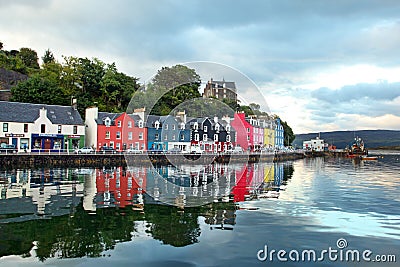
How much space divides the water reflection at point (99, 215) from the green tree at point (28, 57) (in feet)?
289

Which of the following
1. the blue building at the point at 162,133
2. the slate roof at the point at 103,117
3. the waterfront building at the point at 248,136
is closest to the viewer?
the waterfront building at the point at 248,136

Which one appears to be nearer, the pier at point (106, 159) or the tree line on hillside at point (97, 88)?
the pier at point (106, 159)

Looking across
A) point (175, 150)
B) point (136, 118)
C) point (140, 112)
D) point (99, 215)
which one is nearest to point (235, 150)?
point (175, 150)

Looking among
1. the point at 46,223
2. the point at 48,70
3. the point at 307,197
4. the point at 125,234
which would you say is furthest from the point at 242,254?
the point at 48,70

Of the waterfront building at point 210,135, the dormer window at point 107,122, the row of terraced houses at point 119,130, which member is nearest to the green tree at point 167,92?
the row of terraced houses at point 119,130

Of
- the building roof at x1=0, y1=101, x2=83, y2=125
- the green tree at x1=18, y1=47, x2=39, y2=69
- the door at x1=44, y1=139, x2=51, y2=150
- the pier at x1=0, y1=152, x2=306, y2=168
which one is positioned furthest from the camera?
the green tree at x1=18, y1=47, x2=39, y2=69

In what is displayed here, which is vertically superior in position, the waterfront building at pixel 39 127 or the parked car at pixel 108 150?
the waterfront building at pixel 39 127

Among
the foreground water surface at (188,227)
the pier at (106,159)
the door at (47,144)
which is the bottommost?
the foreground water surface at (188,227)

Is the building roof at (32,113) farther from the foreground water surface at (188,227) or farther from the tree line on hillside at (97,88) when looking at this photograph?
the foreground water surface at (188,227)

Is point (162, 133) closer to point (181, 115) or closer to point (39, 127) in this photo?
point (181, 115)

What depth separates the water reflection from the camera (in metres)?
13.3

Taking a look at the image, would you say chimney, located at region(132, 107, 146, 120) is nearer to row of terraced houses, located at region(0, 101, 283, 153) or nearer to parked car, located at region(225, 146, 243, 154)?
row of terraced houses, located at region(0, 101, 283, 153)

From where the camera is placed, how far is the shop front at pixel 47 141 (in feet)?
180

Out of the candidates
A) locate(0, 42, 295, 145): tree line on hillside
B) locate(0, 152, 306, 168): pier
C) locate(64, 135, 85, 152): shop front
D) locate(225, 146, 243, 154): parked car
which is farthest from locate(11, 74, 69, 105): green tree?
locate(225, 146, 243, 154): parked car
